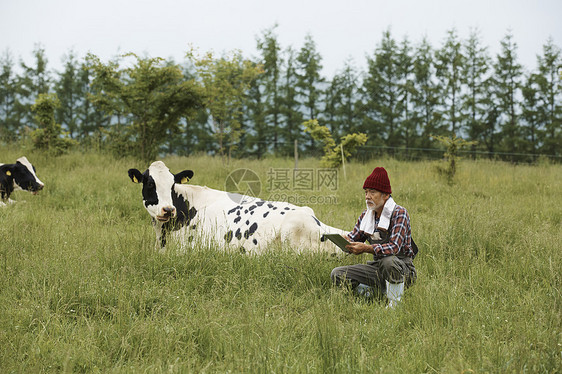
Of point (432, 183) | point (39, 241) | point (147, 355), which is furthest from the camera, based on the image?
point (432, 183)

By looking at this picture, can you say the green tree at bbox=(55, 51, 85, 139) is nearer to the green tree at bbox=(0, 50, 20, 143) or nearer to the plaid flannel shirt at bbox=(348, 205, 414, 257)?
the green tree at bbox=(0, 50, 20, 143)

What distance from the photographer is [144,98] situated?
13391mm

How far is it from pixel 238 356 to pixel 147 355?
2.04 ft

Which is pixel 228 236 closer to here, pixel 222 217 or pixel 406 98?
pixel 222 217

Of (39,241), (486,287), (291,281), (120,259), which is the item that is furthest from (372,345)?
(39,241)

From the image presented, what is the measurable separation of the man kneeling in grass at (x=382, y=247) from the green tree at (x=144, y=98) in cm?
1088

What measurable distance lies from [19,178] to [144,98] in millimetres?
5512

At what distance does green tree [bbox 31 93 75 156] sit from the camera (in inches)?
522

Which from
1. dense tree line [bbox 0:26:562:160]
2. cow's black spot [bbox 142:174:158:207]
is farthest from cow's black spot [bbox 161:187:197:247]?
dense tree line [bbox 0:26:562:160]

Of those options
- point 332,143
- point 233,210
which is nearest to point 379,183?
point 233,210

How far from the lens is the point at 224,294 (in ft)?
12.7

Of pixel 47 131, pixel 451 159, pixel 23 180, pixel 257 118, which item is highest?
pixel 257 118

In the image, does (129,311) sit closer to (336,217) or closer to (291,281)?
(291,281)

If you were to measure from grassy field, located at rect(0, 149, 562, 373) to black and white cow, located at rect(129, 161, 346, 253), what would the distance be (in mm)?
457
